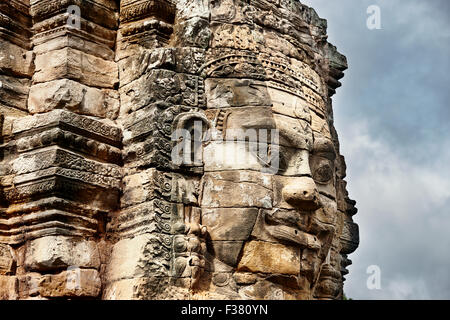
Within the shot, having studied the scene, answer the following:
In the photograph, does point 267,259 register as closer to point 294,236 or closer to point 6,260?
point 294,236

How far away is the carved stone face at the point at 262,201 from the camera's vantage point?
25.3 feet

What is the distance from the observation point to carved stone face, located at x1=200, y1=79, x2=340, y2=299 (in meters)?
7.71

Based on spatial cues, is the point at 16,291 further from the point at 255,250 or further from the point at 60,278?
the point at 255,250

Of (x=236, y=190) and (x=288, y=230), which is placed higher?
(x=236, y=190)

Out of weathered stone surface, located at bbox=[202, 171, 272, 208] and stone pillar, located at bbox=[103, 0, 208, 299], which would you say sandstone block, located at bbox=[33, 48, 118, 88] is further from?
weathered stone surface, located at bbox=[202, 171, 272, 208]

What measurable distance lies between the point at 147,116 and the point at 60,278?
1.79 metres

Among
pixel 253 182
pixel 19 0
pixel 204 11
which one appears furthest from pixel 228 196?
pixel 19 0

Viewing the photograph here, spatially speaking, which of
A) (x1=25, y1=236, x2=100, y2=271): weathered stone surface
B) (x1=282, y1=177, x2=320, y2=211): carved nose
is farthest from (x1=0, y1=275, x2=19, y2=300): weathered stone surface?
(x1=282, y1=177, x2=320, y2=211): carved nose

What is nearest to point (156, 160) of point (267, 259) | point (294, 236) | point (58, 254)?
point (58, 254)

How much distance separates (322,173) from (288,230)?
1035mm

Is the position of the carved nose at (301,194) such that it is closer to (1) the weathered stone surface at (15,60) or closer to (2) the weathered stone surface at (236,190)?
(2) the weathered stone surface at (236,190)

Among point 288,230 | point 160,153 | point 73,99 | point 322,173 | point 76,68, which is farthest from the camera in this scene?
point 322,173

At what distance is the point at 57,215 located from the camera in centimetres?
761

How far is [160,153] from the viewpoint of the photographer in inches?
307
